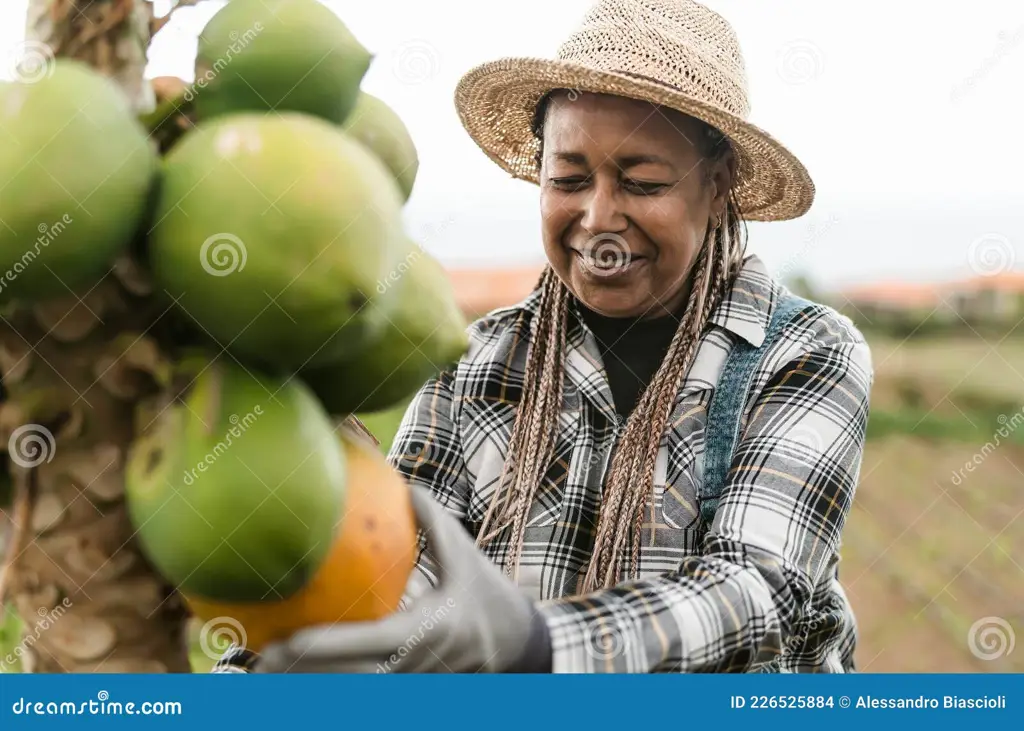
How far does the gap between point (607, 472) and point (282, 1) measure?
1291 mm

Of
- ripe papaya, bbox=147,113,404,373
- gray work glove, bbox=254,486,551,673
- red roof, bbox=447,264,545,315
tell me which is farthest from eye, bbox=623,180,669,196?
red roof, bbox=447,264,545,315

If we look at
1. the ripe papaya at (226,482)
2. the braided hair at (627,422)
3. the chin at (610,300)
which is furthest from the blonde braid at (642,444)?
the ripe papaya at (226,482)

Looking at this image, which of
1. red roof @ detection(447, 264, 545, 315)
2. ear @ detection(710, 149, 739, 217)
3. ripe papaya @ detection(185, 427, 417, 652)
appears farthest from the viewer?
red roof @ detection(447, 264, 545, 315)

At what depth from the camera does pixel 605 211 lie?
1894 mm

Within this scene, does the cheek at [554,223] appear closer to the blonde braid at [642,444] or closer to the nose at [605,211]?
the nose at [605,211]

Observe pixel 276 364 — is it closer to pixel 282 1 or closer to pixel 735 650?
pixel 282 1

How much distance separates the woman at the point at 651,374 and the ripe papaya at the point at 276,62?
0.92 metres

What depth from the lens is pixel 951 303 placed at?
6508mm

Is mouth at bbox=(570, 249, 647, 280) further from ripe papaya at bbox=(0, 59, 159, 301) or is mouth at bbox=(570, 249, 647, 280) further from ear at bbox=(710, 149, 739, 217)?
ripe papaya at bbox=(0, 59, 159, 301)

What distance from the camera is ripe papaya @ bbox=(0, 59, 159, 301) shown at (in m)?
0.68

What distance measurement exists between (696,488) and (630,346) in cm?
38

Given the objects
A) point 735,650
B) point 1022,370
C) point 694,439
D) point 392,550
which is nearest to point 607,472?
point 694,439

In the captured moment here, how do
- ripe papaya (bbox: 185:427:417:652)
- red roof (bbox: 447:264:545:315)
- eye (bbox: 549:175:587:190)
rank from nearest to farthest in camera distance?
1. ripe papaya (bbox: 185:427:417:652)
2. eye (bbox: 549:175:587:190)
3. red roof (bbox: 447:264:545:315)

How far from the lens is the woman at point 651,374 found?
1.72 metres
